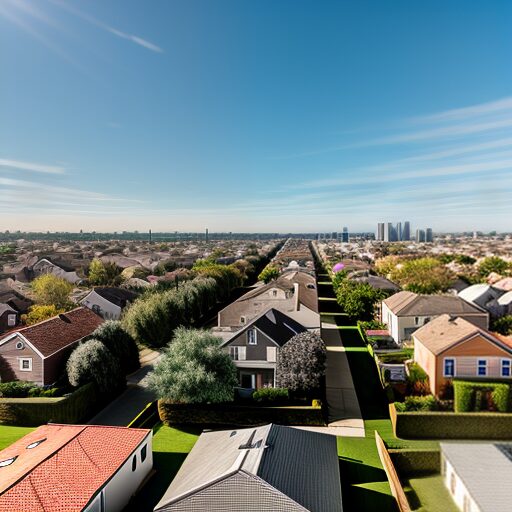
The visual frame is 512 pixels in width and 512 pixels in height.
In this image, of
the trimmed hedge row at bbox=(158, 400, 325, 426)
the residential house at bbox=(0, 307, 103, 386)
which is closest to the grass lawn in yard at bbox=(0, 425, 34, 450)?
the residential house at bbox=(0, 307, 103, 386)

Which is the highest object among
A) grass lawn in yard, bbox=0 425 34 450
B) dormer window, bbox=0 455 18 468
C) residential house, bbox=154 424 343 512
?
residential house, bbox=154 424 343 512

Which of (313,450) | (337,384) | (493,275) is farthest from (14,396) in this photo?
(493,275)

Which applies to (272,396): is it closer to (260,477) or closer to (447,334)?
(260,477)

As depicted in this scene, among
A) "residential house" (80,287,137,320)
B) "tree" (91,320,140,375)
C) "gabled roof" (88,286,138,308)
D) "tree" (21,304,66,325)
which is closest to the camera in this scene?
"tree" (91,320,140,375)

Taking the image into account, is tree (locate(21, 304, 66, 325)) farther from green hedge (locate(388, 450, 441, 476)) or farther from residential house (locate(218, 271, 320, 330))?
green hedge (locate(388, 450, 441, 476))

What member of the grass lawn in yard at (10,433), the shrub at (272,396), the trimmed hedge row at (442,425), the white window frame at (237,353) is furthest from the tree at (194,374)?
the trimmed hedge row at (442,425)

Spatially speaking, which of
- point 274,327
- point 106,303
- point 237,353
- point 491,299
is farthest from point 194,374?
point 491,299

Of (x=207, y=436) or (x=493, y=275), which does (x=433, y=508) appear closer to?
(x=207, y=436)
